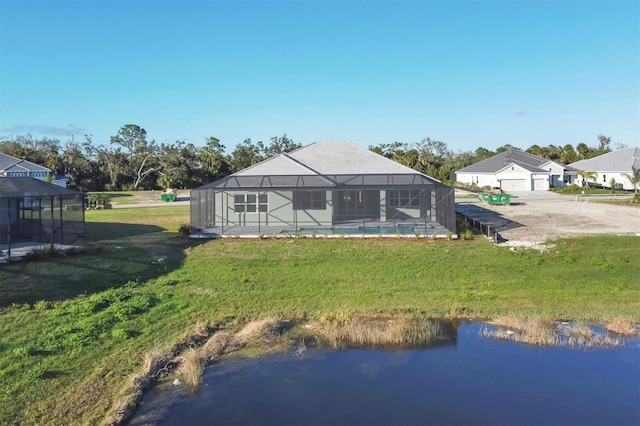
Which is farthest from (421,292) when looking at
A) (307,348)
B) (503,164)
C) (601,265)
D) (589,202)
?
(503,164)

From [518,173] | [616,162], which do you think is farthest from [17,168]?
[616,162]

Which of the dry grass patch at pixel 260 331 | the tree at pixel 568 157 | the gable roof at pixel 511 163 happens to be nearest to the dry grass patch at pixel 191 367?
the dry grass patch at pixel 260 331

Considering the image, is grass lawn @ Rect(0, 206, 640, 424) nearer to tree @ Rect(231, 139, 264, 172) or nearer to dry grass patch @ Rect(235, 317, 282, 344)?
dry grass patch @ Rect(235, 317, 282, 344)

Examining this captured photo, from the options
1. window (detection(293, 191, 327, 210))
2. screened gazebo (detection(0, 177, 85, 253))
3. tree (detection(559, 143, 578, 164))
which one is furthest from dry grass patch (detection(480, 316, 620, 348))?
tree (detection(559, 143, 578, 164))

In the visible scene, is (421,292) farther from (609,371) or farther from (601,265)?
(601,265)

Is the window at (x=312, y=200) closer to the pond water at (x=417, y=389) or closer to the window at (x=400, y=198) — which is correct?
the window at (x=400, y=198)

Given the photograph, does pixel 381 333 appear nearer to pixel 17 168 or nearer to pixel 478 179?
pixel 17 168
